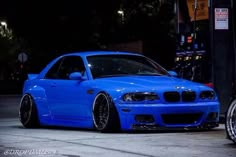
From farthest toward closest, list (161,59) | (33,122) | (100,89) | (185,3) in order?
(161,59) < (185,3) < (33,122) < (100,89)

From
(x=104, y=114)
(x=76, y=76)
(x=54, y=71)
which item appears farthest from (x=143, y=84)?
(x=54, y=71)

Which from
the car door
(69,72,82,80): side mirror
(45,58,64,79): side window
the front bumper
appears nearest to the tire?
the front bumper

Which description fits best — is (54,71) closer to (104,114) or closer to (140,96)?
(104,114)

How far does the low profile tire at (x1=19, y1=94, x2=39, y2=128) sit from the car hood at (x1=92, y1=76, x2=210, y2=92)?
1.85 m

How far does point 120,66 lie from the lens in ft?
33.6

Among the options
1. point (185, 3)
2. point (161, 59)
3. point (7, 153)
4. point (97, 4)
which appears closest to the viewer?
point (7, 153)

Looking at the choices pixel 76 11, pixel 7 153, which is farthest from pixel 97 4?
pixel 7 153

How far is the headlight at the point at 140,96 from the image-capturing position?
356 inches

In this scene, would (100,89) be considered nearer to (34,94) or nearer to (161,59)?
(34,94)

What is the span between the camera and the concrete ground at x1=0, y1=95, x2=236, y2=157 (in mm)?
6784

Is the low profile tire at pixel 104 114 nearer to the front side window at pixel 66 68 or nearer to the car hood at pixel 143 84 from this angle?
the car hood at pixel 143 84

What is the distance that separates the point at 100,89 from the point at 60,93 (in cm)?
124

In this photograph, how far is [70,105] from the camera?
10.2 metres

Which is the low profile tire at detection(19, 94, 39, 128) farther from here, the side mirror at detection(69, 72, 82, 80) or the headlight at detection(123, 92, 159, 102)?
the headlight at detection(123, 92, 159, 102)
